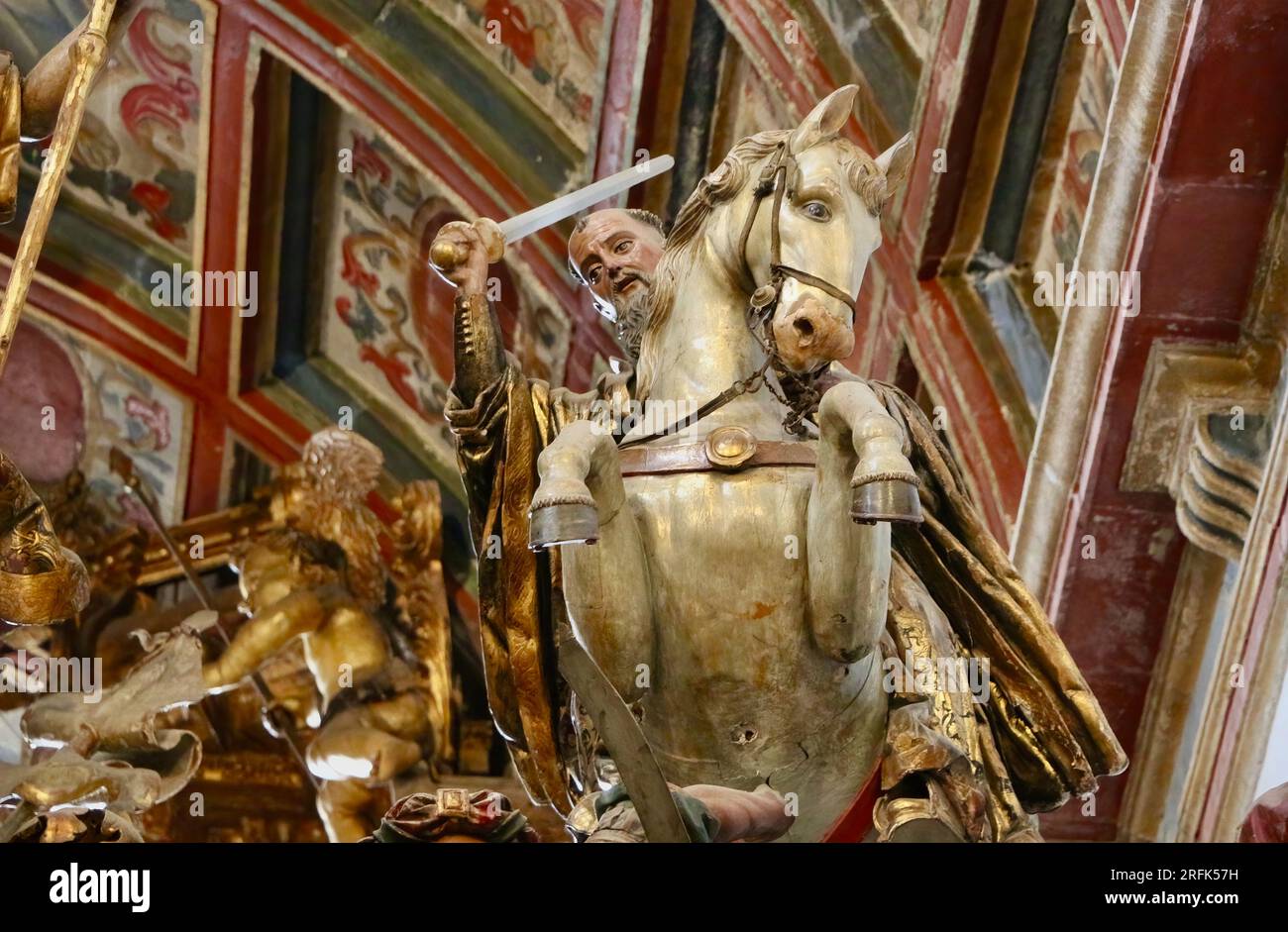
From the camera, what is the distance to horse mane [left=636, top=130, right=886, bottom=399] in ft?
18.4

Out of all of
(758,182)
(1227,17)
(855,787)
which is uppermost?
(1227,17)

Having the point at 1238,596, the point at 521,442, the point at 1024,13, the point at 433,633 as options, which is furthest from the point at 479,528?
the point at 433,633

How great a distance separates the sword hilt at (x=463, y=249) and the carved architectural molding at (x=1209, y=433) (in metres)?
3.17

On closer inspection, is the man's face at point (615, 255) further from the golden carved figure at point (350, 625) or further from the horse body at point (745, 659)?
the golden carved figure at point (350, 625)

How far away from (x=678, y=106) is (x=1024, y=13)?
75.8 inches

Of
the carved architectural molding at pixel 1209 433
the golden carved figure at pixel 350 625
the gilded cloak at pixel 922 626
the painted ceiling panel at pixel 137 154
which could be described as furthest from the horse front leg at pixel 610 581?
the painted ceiling panel at pixel 137 154

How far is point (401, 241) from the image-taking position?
12.5 m

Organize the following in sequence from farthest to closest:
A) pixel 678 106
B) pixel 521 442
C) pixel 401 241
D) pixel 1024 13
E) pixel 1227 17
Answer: pixel 401 241 → pixel 678 106 → pixel 1024 13 → pixel 1227 17 → pixel 521 442

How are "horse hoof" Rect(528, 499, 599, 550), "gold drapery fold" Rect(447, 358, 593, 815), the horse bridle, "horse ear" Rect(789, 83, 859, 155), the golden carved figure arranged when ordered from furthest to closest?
the golden carved figure < "gold drapery fold" Rect(447, 358, 593, 815) < "horse ear" Rect(789, 83, 859, 155) < the horse bridle < "horse hoof" Rect(528, 499, 599, 550)

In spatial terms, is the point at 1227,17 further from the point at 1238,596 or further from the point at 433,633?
the point at 433,633

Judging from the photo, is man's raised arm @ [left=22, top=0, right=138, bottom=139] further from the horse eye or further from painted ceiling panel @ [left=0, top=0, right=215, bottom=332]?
painted ceiling panel @ [left=0, top=0, right=215, bottom=332]

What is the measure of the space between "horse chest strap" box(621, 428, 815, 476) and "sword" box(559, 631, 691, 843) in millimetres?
614

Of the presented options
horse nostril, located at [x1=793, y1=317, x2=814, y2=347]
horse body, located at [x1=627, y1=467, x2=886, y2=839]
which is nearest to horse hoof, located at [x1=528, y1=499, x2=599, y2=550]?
horse body, located at [x1=627, y1=467, x2=886, y2=839]

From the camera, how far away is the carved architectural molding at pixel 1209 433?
836cm
